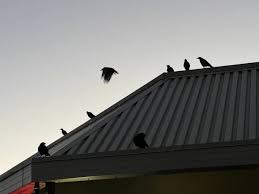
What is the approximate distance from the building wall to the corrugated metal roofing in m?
0.82

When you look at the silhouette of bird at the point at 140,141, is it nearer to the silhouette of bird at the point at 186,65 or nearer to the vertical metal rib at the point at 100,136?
the vertical metal rib at the point at 100,136

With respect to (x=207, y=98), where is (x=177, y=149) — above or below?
below

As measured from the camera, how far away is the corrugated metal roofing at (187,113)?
8.13 metres

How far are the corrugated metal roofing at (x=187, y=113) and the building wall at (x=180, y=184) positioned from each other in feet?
2.68

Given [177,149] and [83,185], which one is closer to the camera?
[177,149]

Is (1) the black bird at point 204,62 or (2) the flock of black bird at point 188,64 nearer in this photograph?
(2) the flock of black bird at point 188,64

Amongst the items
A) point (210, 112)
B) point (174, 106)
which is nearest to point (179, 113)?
point (174, 106)

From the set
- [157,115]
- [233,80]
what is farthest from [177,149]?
[233,80]

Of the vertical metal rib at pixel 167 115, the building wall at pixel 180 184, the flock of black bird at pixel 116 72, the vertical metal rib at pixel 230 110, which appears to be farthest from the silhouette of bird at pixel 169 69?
the building wall at pixel 180 184

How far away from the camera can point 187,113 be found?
9.27m

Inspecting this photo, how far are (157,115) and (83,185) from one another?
1728mm

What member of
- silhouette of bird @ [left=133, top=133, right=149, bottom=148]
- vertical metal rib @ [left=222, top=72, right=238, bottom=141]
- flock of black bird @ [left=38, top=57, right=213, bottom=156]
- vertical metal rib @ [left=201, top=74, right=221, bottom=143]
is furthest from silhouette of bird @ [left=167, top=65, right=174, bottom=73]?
silhouette of bird @ [left=133, top=133, right=149, bottom=148]

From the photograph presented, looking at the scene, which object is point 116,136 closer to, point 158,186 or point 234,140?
point 158,186

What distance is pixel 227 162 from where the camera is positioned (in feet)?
23.7
